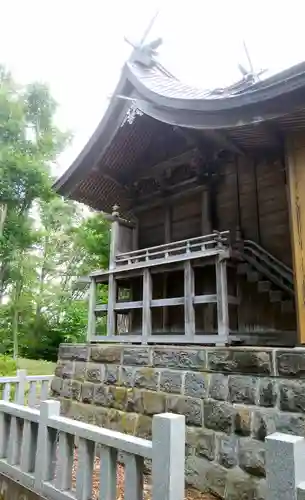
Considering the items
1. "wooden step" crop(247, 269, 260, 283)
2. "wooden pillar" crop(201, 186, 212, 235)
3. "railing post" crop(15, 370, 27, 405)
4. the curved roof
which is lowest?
"railing post" crop(15, 370, 27, 405)

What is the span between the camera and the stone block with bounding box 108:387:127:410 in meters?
4.79

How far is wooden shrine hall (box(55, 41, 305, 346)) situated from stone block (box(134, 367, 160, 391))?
Answer: 0.45 m

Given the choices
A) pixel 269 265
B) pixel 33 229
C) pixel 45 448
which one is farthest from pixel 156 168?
pixel 33 229

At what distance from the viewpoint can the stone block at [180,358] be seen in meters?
4.11

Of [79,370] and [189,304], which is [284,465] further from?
[79,370]

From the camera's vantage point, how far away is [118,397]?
191 inches

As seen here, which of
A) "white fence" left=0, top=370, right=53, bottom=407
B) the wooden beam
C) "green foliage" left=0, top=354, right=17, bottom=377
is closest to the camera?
"white fence" left=0, top=370, right=53, bottom=407

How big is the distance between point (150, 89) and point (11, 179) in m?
9.24

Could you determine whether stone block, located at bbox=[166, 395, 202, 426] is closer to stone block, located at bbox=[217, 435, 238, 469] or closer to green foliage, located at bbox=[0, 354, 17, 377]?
stone block, located at bbox=[217, 435, 238, 469]

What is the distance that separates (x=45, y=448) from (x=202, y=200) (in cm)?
434

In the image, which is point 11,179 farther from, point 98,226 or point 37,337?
point 37,337

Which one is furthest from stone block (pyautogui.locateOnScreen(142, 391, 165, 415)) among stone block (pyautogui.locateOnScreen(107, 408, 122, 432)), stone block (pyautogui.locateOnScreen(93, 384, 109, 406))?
stone block (pyautogui.locateOnScreen(93, 384, 109, 406))

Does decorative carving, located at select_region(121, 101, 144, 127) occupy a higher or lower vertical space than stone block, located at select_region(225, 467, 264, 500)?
higher

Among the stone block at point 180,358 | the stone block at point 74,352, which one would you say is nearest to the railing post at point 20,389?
the stone block at point 74,352
